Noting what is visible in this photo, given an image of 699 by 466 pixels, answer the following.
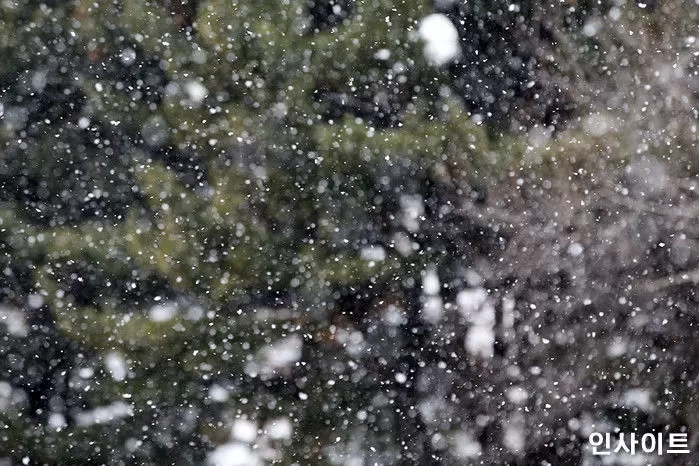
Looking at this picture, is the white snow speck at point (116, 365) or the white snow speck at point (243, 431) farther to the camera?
the white snow speck at point (243, 431)

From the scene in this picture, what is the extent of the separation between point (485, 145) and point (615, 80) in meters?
0.59

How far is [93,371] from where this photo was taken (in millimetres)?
2357

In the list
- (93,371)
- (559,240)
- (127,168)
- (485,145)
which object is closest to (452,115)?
(485,145)

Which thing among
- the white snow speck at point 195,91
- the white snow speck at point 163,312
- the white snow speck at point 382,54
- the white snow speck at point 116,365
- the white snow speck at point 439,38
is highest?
the white snow speck at point 439,38

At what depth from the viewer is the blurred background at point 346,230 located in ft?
7.64

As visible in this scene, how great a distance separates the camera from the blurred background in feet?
7.64

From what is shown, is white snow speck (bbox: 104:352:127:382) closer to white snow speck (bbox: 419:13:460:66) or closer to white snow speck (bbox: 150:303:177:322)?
white snow speck (bbox: 150:303:177:322)

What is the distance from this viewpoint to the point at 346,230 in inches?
97.3

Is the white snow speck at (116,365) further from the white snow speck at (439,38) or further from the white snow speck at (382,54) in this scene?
the white snow speck at (439,38)

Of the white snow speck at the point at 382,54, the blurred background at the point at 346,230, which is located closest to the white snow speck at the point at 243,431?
the blurred background at the point at 346,230

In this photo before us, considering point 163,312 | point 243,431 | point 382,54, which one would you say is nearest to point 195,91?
point 382,54

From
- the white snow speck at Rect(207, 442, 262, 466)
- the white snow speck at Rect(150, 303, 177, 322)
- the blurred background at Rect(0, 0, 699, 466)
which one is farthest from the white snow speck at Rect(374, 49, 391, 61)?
the white snow speck at Rect(207, 442, 262, 466)

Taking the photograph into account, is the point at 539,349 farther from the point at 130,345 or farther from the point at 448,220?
the point at 130,345

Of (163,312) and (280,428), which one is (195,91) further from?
(280,428)
